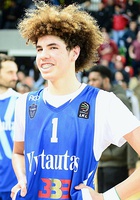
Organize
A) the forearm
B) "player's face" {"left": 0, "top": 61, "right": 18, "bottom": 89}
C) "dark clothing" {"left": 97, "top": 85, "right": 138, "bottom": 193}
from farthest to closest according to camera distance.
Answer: "dark clothing" {"left": 97, "top": 85, "right": 138, "bottom": 193} → "player's face" {"left": 0, "top": 61, "right": 18, "bottom": 89} → the forearm

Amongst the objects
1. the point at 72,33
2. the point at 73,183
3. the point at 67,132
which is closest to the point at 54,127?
the point at 67,132

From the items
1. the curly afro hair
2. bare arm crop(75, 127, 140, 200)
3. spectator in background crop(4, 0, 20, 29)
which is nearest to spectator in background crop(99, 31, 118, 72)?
spectator in background crop(4, 0, 20, 29)

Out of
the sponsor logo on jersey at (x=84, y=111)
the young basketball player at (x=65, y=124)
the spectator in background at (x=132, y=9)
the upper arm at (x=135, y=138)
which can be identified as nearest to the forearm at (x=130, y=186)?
the young basketball player at (x=65, y=124)

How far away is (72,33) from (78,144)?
71cm

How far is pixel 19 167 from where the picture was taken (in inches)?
166

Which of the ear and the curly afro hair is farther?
the ear

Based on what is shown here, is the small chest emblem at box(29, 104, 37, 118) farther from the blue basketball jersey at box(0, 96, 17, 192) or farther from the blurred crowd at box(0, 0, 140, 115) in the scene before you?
the blurred crowd at box(0, 0, 140, 115)

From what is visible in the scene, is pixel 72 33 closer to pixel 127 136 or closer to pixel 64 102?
pixel 64 102

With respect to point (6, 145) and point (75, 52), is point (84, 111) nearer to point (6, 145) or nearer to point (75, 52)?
point (75, 52)

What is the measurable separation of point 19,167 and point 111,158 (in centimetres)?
372

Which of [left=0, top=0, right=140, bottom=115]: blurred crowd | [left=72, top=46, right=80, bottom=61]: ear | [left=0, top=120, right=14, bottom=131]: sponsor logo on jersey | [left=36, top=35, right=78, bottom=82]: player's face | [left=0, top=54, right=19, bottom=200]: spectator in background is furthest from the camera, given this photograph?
[left=0, top=0, right=140, bottom=115]: blurred crowd

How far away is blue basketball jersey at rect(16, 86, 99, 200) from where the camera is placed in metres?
3.92

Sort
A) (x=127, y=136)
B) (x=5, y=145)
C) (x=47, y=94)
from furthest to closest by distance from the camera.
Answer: (x=5, y=145), (x=47, y=94), (x=127, y=136)

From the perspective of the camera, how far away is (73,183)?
3904 mm
